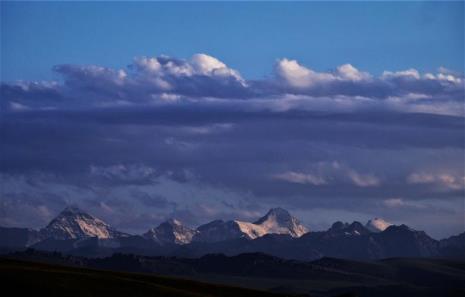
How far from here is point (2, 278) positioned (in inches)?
7810

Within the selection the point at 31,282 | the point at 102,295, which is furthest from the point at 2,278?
the point at 102,295

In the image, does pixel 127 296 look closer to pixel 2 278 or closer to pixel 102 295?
pixel 102 295

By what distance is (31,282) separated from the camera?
199 metres

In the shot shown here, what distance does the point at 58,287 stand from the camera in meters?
199

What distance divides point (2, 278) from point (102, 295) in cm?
1956

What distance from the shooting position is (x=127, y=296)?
199875 millimetres

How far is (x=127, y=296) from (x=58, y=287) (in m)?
13.3

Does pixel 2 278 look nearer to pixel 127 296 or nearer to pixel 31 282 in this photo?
pixel 31 282

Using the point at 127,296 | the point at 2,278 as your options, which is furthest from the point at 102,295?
the point at 2,278

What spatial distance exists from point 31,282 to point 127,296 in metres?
18.6

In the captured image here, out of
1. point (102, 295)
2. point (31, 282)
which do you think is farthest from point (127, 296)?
point (31, 282)

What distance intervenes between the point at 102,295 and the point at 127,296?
5233 millimetres

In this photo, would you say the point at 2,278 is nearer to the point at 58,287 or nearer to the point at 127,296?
the point at 58,287

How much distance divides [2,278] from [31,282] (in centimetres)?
552
